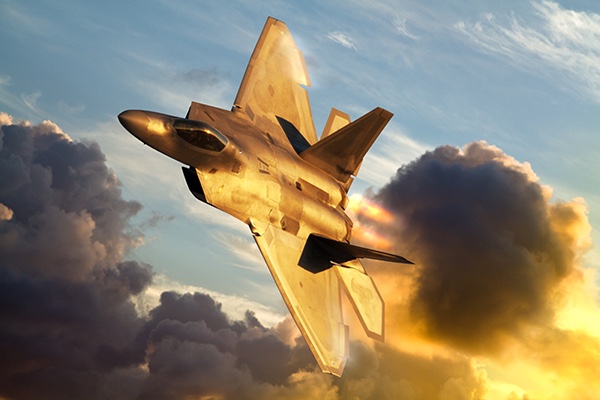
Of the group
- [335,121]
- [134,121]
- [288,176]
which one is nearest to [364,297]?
[288,176]

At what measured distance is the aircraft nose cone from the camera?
2297 cm

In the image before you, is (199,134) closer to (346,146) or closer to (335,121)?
(346,146)

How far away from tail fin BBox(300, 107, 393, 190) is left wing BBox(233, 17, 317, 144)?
8.22 feet

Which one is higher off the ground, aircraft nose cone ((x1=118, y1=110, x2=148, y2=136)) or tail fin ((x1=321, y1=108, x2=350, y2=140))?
tail fin ((x1=321, y1=108, x2=350, y2=140))

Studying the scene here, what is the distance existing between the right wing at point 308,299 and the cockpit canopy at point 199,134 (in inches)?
176

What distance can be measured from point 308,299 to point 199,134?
9000 millimetres

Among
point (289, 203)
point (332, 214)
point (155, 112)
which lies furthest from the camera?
point (332, 214)

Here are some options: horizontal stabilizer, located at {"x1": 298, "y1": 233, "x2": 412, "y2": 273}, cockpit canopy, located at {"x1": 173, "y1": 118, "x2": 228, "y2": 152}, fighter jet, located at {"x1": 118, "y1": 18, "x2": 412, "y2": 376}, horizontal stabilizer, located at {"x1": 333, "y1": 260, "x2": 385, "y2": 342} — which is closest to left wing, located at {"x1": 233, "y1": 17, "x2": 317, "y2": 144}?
fighter jet, located at {"x1": 118, "y1": 18, "x2": 412, "y2": 376}

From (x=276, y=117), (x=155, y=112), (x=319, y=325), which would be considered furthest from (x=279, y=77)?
(x=319, y=325)

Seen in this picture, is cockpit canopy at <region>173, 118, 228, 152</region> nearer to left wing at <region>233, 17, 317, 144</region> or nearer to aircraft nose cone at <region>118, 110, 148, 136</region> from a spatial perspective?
aircraft nose cone at <region>118, 110, 148, 136</region>

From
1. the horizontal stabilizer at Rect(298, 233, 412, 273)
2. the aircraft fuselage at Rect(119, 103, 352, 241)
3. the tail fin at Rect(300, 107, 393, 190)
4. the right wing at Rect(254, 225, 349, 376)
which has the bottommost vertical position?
the right wing at Rect(254, 225, 349, 376)

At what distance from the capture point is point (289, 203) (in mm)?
27531

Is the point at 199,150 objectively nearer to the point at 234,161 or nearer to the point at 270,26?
the point at 234,161

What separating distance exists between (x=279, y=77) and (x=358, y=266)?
35.6 ft
